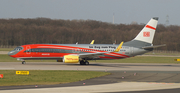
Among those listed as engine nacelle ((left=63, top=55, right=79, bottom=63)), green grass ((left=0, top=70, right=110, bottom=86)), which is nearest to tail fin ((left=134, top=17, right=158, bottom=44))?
engine nacelle ((left=63, top=55, right=79, bottom=63))

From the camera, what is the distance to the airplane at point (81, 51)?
39.7 meters

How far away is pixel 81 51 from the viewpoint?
40969mm

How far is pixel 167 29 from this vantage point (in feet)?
465

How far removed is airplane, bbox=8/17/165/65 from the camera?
39.7 m

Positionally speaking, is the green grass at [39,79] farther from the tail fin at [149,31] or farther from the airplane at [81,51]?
the tail fin at [149,31]

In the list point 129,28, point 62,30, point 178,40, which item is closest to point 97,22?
point 129,28

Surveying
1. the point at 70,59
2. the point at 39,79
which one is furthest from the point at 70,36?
the point at 39,79

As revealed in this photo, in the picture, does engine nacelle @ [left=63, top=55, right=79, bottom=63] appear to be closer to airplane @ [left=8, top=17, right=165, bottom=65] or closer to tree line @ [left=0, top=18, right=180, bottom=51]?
airplane @ [left=8, top=17, right=165, bottom=65]

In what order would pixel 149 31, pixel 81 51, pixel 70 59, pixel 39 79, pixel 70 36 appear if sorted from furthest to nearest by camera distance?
pixel 70 36, pixel 149 31, pixel 81 51, pixel 70 59, pixel 39 79

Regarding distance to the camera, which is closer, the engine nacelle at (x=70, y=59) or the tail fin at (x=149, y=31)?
the engine nacelle at (x=70, y=59)

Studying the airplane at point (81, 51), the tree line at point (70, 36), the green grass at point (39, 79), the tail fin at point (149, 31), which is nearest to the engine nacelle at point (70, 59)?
the airplane at point (81, 51)

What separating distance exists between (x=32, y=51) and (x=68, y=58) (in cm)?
670

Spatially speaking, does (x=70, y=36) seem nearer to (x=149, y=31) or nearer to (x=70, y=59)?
(x=149, y=31)

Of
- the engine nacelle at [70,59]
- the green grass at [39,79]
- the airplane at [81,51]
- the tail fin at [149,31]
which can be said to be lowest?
the green grass at [39,79]
